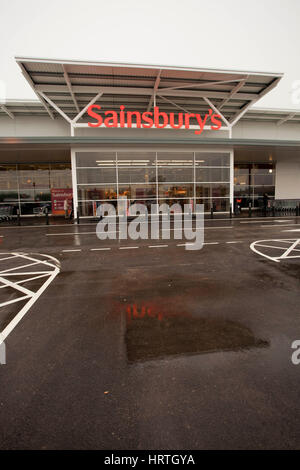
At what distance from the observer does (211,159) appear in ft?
71.9

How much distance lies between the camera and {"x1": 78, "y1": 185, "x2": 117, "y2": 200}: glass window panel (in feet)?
66.2

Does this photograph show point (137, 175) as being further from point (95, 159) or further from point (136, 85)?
point (136, 85)

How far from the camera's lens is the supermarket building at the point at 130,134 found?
1764cm

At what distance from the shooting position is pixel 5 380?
312 cm

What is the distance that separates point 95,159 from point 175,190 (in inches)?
275

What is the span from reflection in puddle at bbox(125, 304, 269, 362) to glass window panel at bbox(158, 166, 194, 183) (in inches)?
722

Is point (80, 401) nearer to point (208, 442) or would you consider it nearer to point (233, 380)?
point (208, 442)

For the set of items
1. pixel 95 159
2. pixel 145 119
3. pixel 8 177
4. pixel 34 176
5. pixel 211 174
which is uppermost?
pixel 145 119

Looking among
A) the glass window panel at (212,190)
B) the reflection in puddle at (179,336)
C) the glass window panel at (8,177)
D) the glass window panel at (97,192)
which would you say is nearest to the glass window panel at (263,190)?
the glass window panel at (212,190)

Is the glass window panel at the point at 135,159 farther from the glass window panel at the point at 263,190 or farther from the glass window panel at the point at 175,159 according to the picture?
the glass window panel at the point at 263,190

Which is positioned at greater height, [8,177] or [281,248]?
[8,177]

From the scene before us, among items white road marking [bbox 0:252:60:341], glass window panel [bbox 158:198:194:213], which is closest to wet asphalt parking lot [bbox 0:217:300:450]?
white road marking [bbox 0:252:60:341]

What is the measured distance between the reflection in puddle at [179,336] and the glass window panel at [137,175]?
17.6 meters

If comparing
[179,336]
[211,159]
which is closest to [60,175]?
[211,159]
